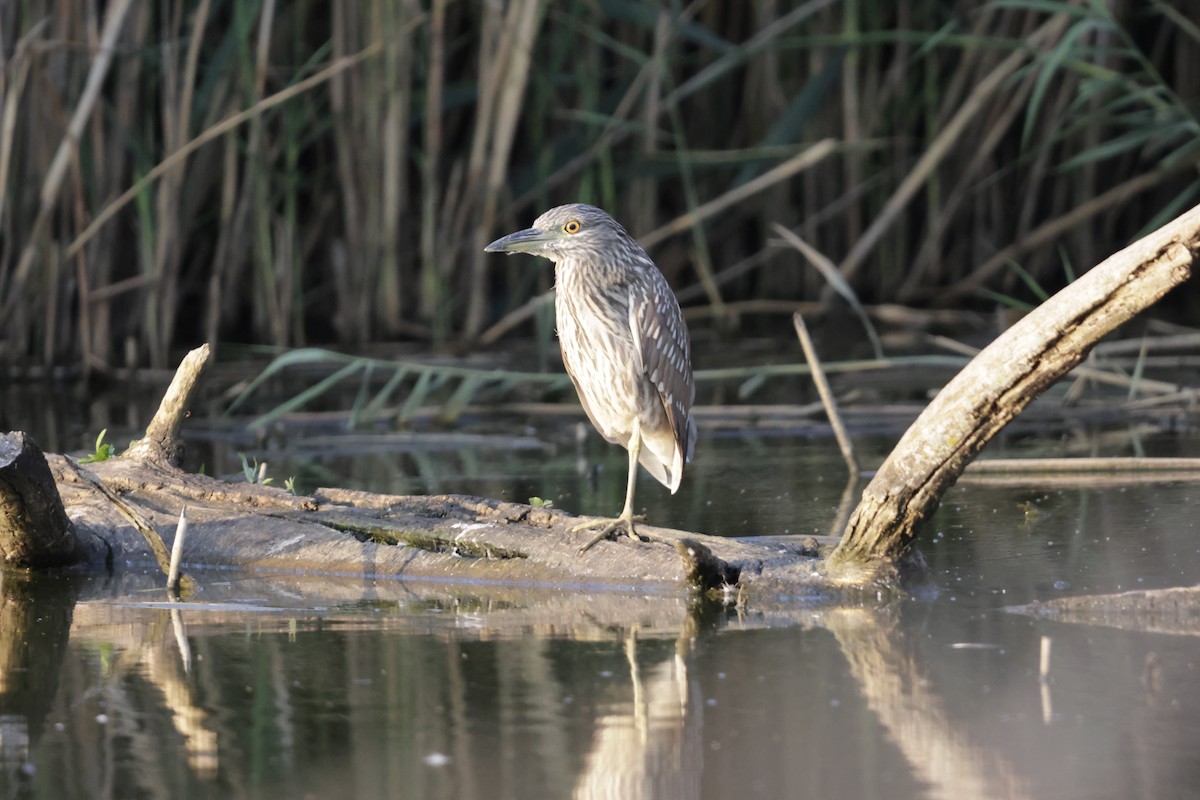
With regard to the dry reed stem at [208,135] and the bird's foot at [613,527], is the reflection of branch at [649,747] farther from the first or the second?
the dry reed stem at [208,135]

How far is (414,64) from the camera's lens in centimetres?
935

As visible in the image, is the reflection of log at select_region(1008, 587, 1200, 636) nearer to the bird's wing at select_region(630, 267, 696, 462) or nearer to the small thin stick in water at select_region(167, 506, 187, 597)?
the bird's wing at select_region(630, 267, 696, 462)

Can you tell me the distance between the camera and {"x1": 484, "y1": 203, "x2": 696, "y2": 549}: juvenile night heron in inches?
199

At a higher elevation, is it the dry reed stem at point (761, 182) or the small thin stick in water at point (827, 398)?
the dry reed stem at point (761, 182)

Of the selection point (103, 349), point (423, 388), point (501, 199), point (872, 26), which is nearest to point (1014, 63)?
point (872, 26)

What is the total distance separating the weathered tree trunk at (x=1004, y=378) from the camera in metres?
3.56

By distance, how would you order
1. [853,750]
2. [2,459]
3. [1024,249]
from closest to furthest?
[853,750] < [2,459] < [1024,249]

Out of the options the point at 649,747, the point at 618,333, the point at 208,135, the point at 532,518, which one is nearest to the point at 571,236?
the point at 618,333

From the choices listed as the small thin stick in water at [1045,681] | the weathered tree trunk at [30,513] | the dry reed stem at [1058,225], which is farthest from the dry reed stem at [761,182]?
the small thin stick in water at [1045,681]

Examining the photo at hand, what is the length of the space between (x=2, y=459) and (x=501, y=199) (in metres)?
5.52

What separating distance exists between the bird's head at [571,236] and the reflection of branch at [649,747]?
2.04m

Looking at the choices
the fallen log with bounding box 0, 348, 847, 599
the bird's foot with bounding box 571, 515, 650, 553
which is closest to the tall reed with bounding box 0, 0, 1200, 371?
the fallen log with bounding box 0, 348, 847, 599

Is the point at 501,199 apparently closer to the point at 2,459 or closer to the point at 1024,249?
the point at 1024,249

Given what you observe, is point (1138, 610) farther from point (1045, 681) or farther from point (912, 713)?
point (912, 713)
